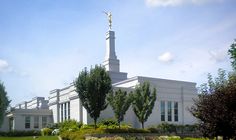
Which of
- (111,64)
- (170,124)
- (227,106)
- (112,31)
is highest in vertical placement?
(112,31)

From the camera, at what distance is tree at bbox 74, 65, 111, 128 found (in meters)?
37.8

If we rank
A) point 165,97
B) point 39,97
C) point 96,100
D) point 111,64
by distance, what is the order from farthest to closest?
point 39,97 < point 111,64 < point 165,97 < point 96,100

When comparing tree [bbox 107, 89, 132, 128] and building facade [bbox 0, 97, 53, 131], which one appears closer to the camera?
tree [bbox 107, 89, 132, 128]

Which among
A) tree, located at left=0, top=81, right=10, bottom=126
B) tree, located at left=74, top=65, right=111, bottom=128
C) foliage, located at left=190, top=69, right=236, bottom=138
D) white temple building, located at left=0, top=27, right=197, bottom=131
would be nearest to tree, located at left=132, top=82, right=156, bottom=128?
tree, located at left=74, top=65, right=111, bottom=128

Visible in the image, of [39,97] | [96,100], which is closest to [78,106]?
[96,100]

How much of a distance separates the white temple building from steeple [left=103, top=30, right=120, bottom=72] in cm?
113

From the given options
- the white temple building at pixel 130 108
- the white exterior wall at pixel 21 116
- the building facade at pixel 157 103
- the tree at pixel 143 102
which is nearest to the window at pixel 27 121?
the white temple building at pixel 130 108

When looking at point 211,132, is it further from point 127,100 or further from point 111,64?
point 111,64

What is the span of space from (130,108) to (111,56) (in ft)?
45.7

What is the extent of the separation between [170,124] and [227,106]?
2752 cm

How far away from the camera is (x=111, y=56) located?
61.3m

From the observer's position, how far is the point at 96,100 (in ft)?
125

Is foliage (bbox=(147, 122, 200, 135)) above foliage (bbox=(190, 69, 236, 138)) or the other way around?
the other way around

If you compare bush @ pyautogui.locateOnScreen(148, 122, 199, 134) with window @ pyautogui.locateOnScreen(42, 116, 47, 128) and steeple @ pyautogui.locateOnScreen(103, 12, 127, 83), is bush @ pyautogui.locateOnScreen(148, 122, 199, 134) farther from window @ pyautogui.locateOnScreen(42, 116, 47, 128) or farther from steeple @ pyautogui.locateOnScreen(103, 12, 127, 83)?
window @ pyautogui.locateOnScreen(42, 116, 47, 128)
